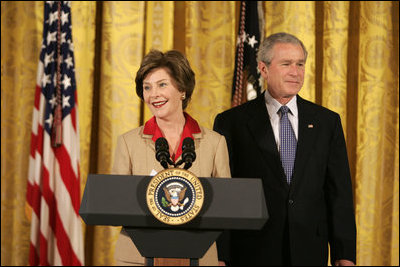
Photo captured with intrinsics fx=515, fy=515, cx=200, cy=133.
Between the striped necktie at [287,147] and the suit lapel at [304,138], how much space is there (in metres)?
0.02

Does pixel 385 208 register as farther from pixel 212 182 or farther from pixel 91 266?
pixel 212 182

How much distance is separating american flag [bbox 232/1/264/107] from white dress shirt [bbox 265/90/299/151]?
3.69ft

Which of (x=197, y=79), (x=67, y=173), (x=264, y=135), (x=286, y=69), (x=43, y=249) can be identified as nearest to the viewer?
(x=286, y=69)

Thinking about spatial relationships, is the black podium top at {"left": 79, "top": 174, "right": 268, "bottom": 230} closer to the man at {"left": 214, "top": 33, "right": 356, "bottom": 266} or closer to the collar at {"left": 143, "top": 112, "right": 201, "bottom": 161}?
the collar at {"left": 143, "top": 112, "right": 201, "bottom": 161}

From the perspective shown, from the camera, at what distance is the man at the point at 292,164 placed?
1.60 meters

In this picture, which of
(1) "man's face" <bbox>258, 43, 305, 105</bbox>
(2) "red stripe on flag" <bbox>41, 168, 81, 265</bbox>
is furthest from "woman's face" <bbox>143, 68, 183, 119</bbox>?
(2) "red stripe on flag" <bbox>41, 168, 81, 265</bbox>

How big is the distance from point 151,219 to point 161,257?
13cm

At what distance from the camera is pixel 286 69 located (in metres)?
1.57

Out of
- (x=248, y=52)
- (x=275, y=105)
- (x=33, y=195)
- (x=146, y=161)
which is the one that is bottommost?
(x=33, y=195)

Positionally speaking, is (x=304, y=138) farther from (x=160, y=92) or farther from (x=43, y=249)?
(x=43, y=249)

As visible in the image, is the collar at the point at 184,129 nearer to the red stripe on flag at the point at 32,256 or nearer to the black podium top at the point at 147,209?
the black podium top at the point at 147,209

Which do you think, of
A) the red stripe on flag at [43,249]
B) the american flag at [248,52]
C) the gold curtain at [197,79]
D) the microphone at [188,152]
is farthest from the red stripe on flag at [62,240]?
the microphone at [188,152]

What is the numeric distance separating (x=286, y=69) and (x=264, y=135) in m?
0.23

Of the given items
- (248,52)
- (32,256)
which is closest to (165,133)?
(248,52)
